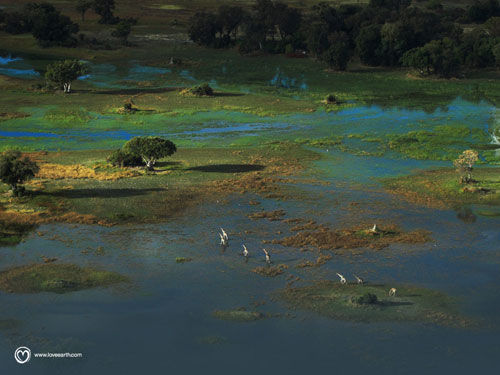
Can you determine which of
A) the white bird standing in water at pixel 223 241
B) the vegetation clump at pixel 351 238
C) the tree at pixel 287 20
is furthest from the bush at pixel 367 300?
the tree at pixel 287 20

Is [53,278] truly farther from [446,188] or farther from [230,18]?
[230,18]

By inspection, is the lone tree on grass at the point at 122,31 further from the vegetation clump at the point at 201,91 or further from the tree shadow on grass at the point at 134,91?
the vegetation clump at the point at 201,91

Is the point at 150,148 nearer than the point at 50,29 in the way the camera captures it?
Yes

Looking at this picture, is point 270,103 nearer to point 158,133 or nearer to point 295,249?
point 158,133

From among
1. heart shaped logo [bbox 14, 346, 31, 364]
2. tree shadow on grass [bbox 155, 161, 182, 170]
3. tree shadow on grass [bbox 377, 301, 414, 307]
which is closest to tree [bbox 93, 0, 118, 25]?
tree shadow on grass [bbox 155, 161, 182, 170]

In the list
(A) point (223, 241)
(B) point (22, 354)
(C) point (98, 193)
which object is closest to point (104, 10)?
(C) point (98, 193)

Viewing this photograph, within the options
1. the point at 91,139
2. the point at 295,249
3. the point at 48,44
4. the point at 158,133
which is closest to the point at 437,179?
the point at 295,249
